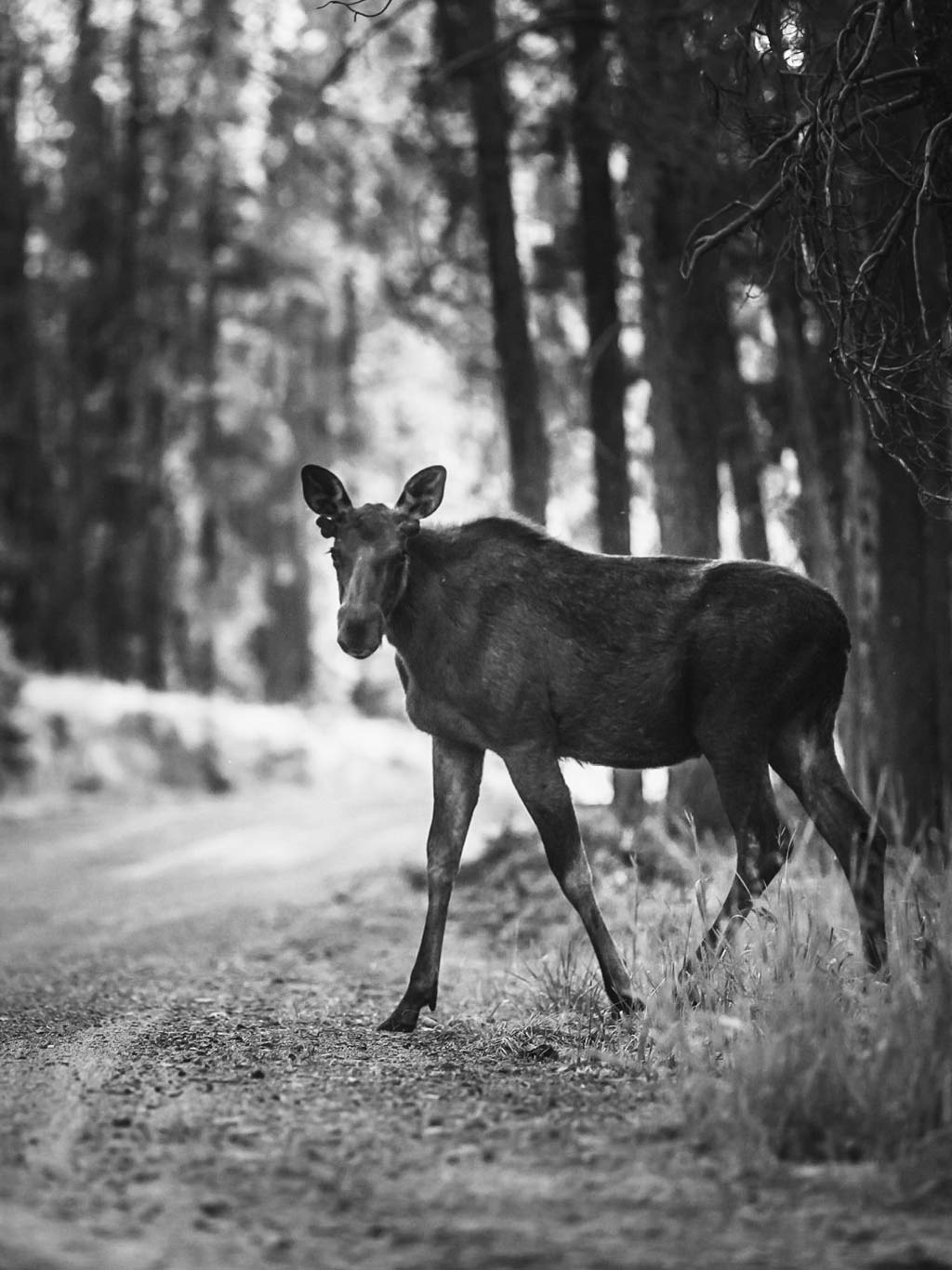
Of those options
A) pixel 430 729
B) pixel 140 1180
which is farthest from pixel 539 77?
pixel 140 1180

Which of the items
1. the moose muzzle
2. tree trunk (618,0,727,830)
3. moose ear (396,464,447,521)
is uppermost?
tree trunk (618,0,727,830)

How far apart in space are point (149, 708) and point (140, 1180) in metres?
21.5

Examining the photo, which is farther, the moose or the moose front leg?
the moose front leg

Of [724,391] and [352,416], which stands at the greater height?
[352,416]

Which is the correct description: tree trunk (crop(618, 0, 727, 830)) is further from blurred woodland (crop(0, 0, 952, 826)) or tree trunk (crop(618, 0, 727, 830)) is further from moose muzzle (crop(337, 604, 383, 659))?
moose muzzle (crop(337, 604, 383, 659))

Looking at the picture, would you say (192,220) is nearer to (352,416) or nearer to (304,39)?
(352,416)

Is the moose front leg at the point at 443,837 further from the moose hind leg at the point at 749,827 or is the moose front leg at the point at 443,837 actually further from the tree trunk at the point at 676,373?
the tree trunk at the point at 676,373

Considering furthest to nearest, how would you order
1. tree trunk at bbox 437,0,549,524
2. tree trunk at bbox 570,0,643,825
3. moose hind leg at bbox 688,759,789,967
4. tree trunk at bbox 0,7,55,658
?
1. tree trunk at bbox 0,7,55,658
2. tree trunk at bbox 437,0,549,524
3. tree trunk at bbox 570,0,643,825
4. moose hind leg at bbox 688,759,789,967

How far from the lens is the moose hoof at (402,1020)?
7.43 m

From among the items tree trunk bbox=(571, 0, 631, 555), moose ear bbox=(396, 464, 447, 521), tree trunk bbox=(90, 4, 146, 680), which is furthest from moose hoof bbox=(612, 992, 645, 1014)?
tree trunk bbox=(90, 4, 146, 680)

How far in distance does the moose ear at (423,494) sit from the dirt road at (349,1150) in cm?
261

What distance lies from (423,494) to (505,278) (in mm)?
8636

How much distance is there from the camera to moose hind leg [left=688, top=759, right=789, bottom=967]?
7375 mm

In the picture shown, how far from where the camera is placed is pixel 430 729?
305 inches
